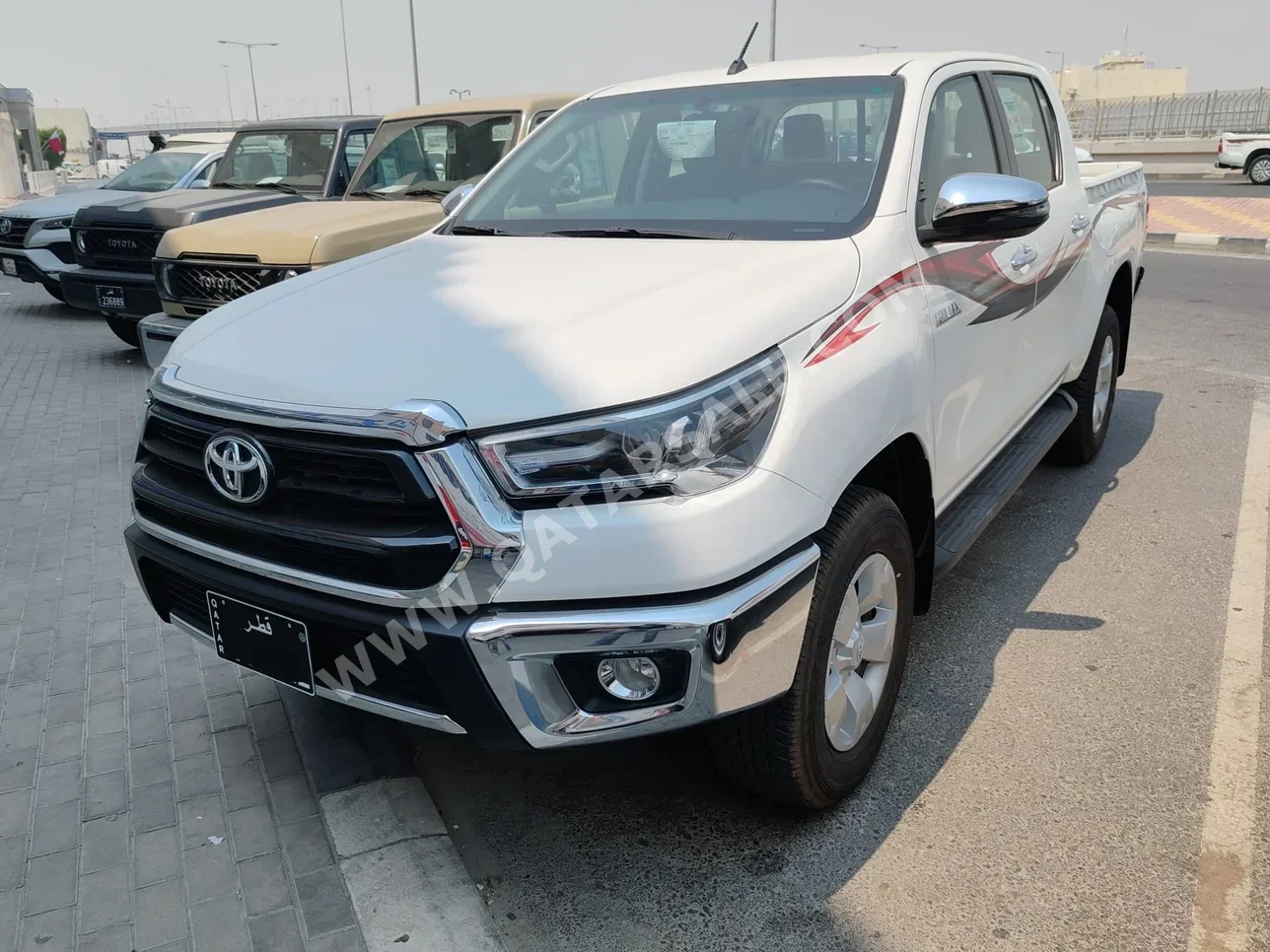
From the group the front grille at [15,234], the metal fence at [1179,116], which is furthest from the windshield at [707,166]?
the metal fence at [1179,116]

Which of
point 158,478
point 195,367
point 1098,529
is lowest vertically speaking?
point 1098,529

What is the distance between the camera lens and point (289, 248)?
5695 millimetres

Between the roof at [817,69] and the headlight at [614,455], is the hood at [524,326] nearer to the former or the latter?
the headlight at [614,455]

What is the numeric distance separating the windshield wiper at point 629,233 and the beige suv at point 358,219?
194 centimetres

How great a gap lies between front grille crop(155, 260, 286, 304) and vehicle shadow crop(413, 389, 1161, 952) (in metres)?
3.62

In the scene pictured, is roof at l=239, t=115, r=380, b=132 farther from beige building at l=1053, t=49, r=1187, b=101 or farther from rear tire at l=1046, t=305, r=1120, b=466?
beige building at l=1053, t=49, r=1187, b=101

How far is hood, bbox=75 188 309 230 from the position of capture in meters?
7.29

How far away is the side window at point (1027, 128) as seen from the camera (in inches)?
154

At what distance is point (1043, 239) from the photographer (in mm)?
3848

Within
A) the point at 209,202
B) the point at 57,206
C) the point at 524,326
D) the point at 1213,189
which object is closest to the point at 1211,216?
the point at 1213,189

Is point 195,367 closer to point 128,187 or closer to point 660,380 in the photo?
point 660,380

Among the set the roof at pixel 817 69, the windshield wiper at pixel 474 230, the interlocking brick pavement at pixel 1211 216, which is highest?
the roof at pixel 817 69

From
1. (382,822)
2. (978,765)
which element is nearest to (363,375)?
(382,822)

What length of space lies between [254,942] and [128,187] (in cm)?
1035
